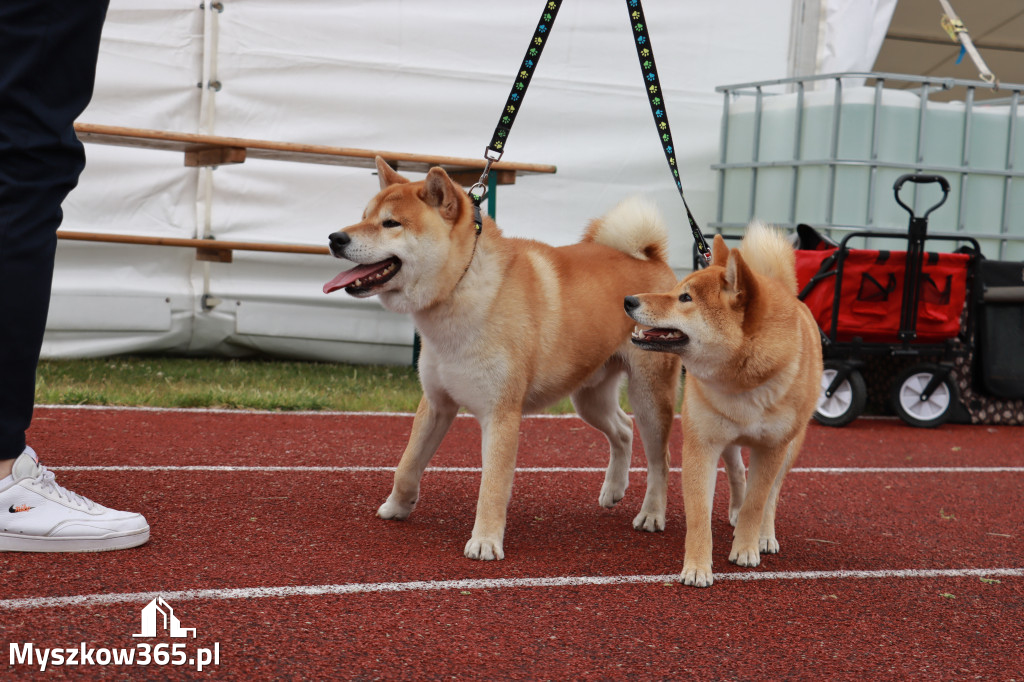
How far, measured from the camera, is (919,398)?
6.59 metres

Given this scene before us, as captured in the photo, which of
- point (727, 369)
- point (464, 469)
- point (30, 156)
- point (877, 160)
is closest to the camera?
point (30, 156)

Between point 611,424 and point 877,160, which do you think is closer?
point 611,424

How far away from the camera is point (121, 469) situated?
159 inches

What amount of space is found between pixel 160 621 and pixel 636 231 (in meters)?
2.22

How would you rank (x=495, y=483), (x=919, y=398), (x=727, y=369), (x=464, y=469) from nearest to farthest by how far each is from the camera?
(x=727, y=369) → (x=495, y=483) → (x=464, y=469) → (x=919, y=398)

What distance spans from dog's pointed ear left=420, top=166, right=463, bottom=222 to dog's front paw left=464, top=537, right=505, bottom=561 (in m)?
1.02

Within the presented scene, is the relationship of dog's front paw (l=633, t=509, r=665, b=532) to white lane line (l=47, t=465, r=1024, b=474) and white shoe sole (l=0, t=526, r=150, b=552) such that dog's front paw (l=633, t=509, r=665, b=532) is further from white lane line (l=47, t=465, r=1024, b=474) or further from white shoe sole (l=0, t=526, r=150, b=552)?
white shoe sole (l=0, t=526, r=150, b=552)

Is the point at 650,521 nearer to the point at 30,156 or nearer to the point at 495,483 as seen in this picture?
the point at 495,483

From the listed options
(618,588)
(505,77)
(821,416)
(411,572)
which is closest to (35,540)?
(411,572)

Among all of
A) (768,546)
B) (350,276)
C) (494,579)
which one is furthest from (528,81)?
(768,546)

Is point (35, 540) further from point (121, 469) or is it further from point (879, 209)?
point (879, 209)

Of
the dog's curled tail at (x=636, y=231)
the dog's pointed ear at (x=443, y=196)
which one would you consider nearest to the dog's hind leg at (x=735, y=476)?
the dog's curled tail at (x=636, y=231)

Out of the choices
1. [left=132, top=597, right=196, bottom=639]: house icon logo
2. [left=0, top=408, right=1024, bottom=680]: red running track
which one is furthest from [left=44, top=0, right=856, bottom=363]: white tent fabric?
[left=132, top=597, right=196, bottom=639]: house icon logo

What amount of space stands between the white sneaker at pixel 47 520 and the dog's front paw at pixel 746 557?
1.89 metres
